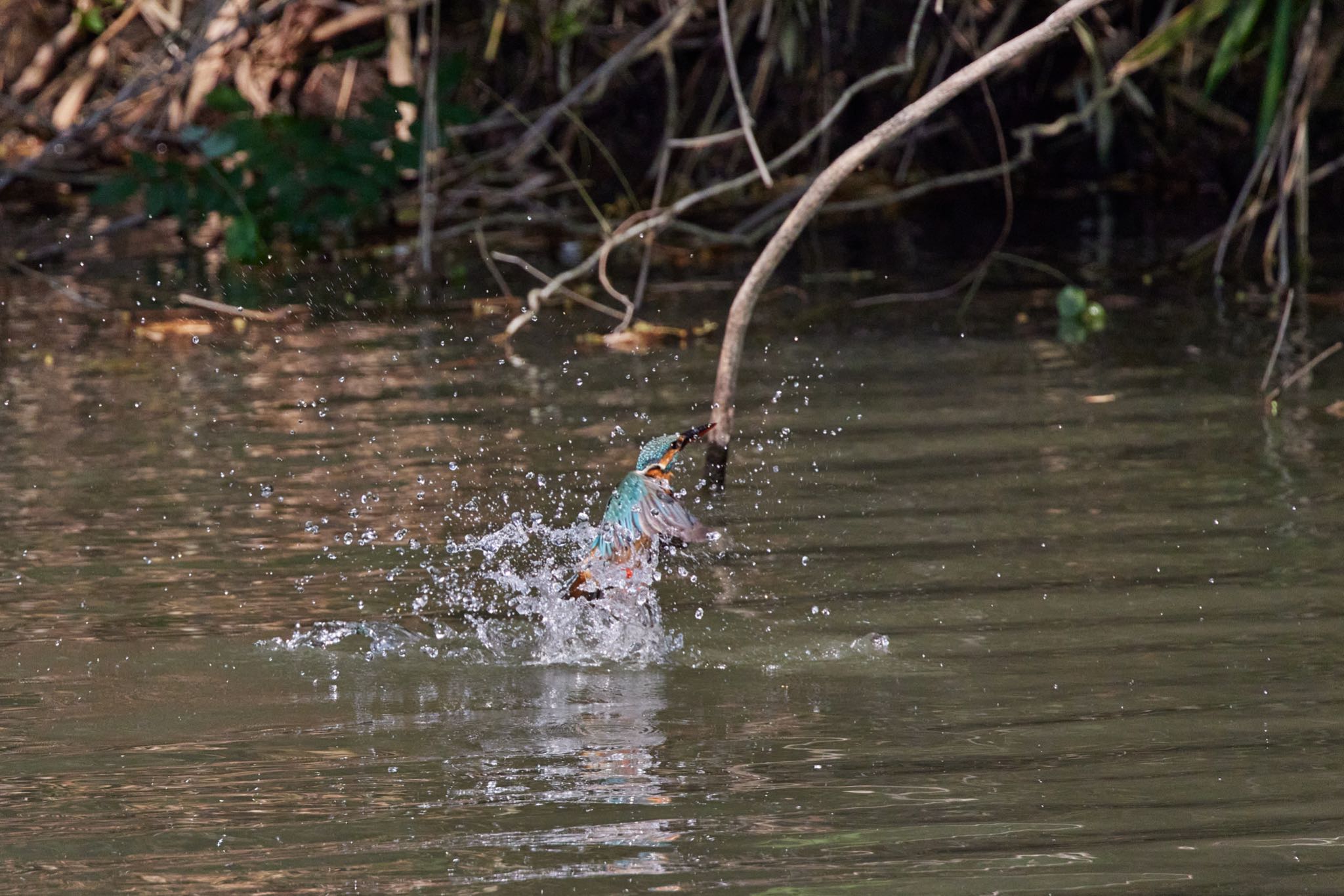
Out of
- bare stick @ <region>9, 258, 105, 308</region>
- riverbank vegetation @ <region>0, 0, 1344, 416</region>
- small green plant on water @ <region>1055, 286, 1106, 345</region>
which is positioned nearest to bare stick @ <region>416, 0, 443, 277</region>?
riverbank vegetation @ <region>0, 0, 1344, 416</region>

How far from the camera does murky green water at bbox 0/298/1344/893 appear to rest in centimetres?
259

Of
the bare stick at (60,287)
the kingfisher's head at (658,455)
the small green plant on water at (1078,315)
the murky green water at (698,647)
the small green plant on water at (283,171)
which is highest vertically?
the small green plant on water at (283,171)

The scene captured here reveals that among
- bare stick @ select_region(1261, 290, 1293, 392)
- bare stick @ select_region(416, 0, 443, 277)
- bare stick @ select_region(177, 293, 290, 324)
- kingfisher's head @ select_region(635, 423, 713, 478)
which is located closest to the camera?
kingfisher's head @ select_region(635, 423, 713, 478)

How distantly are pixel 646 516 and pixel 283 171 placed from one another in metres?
4.91

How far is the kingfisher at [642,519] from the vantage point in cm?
337

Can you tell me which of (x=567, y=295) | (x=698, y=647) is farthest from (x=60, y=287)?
(x=698, y=647)

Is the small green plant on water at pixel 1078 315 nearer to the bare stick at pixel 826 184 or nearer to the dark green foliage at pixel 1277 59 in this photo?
the dark green foliage at pixel 1277 59

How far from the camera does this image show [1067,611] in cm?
364

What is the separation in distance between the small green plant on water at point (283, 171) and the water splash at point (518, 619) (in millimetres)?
3992

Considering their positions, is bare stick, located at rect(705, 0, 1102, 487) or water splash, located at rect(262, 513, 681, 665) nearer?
water splash, located at rect(262, 513, 681, 665)

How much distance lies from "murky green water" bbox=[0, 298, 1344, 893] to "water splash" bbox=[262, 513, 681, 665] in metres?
0.02

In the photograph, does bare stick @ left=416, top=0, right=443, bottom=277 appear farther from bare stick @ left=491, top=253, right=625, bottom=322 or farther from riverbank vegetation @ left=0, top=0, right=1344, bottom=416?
bare stick @ left=491, top=253, right=625, bottom=322

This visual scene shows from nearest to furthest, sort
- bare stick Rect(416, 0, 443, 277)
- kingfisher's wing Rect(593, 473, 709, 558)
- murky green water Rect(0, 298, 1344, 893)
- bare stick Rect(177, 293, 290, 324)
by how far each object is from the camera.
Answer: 1. murky green water Rect(0, 298, 1344, 893)
2. kingfisher's wing Rect(593, 473, 709, 558)
3. bare stick Rect(416, 0, 443, 277)
4. bare stick Rect(177, 293, 290, 324)

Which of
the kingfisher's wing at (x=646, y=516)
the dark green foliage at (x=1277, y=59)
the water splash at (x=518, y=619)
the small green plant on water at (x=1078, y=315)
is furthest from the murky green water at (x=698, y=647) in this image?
the dark green foliage at (x=1277, y=59)
